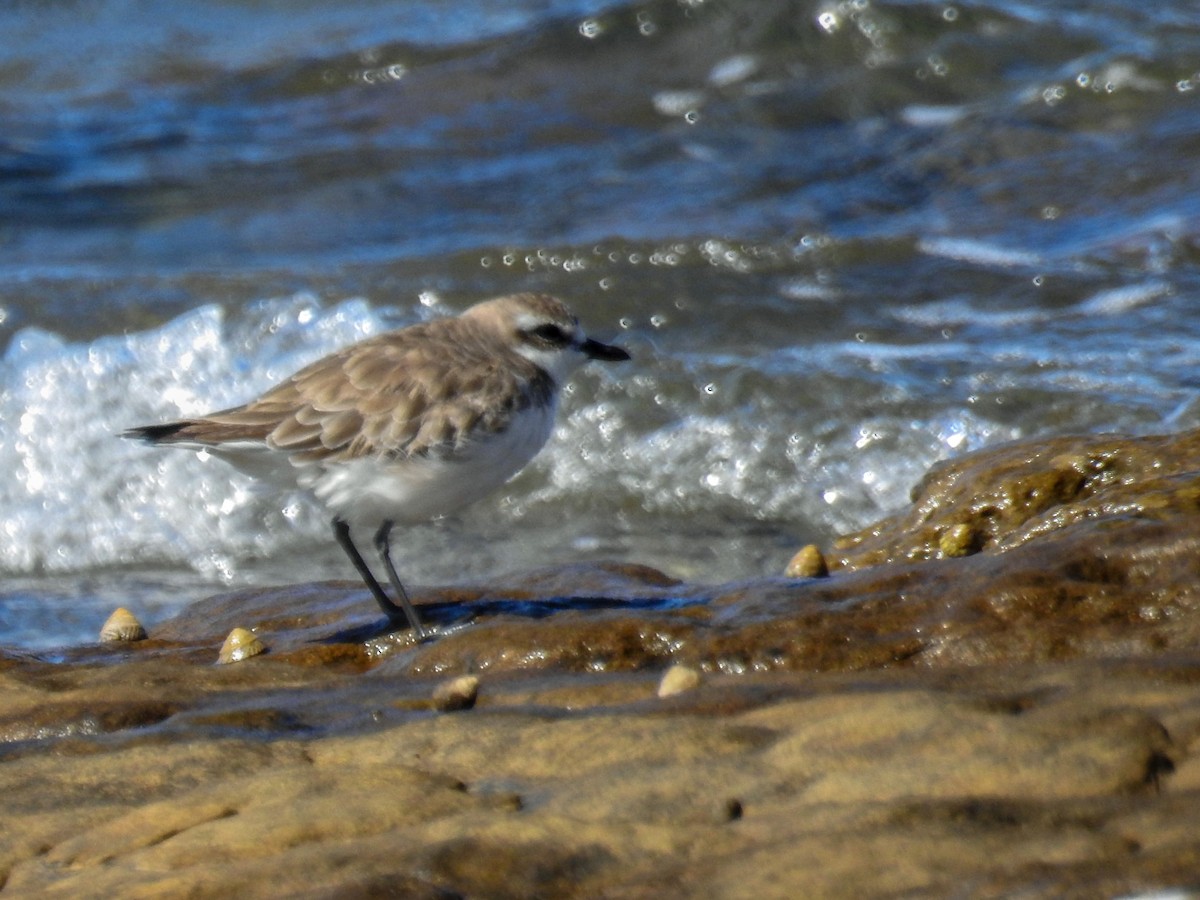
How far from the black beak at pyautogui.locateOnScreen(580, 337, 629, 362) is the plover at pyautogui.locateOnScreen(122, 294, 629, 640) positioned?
46 cm

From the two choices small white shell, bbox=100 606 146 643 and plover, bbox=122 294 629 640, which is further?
small white shell, bbox=100 606 146 643

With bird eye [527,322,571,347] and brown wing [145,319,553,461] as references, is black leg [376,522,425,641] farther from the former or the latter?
bird eye [527,322,571,347]

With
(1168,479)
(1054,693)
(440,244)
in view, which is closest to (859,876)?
(1054,693)

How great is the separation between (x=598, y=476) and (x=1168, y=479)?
437cm

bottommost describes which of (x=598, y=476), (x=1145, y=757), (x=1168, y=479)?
(x=598, y=476)

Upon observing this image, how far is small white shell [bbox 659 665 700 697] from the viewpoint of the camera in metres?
4.12

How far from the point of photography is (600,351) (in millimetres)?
6543

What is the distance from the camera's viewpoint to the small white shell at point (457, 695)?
13.8 feet

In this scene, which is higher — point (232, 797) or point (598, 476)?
point (232, 797)

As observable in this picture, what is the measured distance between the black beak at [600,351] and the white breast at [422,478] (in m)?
0.61

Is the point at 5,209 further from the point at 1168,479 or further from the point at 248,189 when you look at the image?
the point at 1168,479

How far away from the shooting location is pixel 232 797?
3.47 m

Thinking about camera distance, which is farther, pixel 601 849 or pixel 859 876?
pixel 601 849

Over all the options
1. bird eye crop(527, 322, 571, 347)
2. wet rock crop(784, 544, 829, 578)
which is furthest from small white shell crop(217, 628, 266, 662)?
wet rock crop(784, 544, 829, 578)
